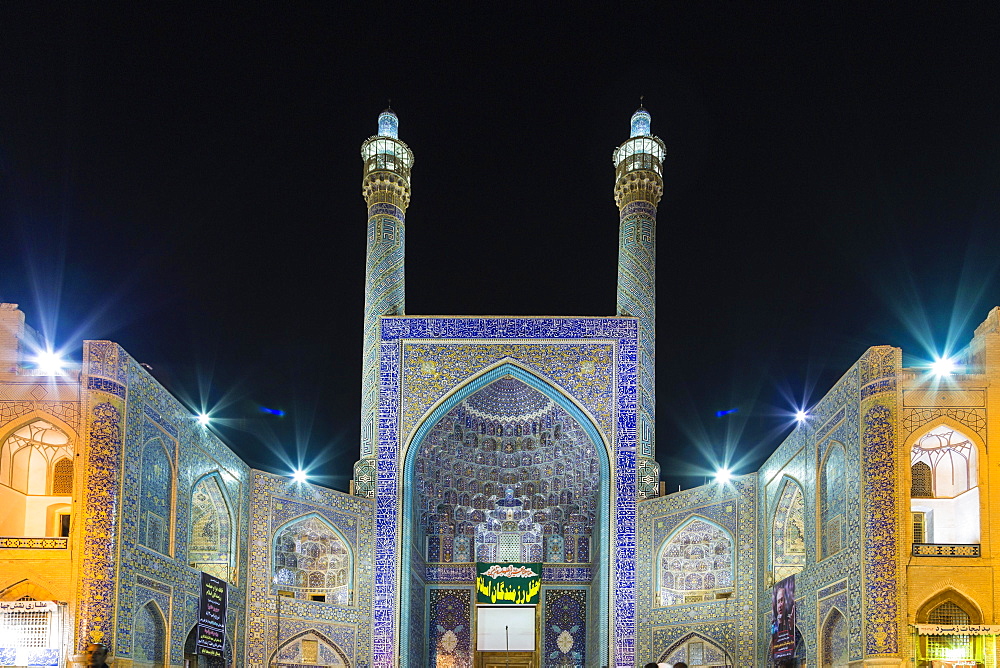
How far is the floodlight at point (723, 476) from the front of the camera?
2047cm

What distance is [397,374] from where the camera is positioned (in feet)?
71.6

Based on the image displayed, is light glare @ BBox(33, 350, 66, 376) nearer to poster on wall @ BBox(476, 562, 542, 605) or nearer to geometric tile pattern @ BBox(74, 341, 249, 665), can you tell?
geometric tile pattern @ BBox(74, 341, 249, 665)

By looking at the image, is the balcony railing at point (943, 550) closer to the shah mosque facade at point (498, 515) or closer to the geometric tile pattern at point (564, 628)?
the shah mosque facade at point (498, 515)

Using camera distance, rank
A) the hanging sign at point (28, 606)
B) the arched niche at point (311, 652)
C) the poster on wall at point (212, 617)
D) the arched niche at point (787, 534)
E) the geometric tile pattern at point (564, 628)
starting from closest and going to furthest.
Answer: the hanging sign at point (28, 606), the poster on wall at point (212, 617), the arched niche at point (787, 534), the arched niche at point (311, 652), the geometric tile pattern at point (564, 628)

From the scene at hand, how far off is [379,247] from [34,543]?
11.5 m

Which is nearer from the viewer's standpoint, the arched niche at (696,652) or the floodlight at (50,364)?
the floodlight at (50,364)

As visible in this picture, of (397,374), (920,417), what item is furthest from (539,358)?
(920,417)

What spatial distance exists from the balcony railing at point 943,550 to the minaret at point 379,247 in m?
10.5

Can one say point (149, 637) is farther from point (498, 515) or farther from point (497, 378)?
point (498, 515)

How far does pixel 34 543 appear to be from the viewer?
43.0 ft

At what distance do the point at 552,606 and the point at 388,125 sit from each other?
35.6ft

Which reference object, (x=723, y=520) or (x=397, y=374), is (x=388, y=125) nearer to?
(x=397, y=374)

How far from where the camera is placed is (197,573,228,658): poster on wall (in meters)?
16.5

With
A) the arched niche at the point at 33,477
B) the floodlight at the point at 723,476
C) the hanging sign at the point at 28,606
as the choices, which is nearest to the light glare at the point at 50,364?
the arched niche at the point at 33,477
